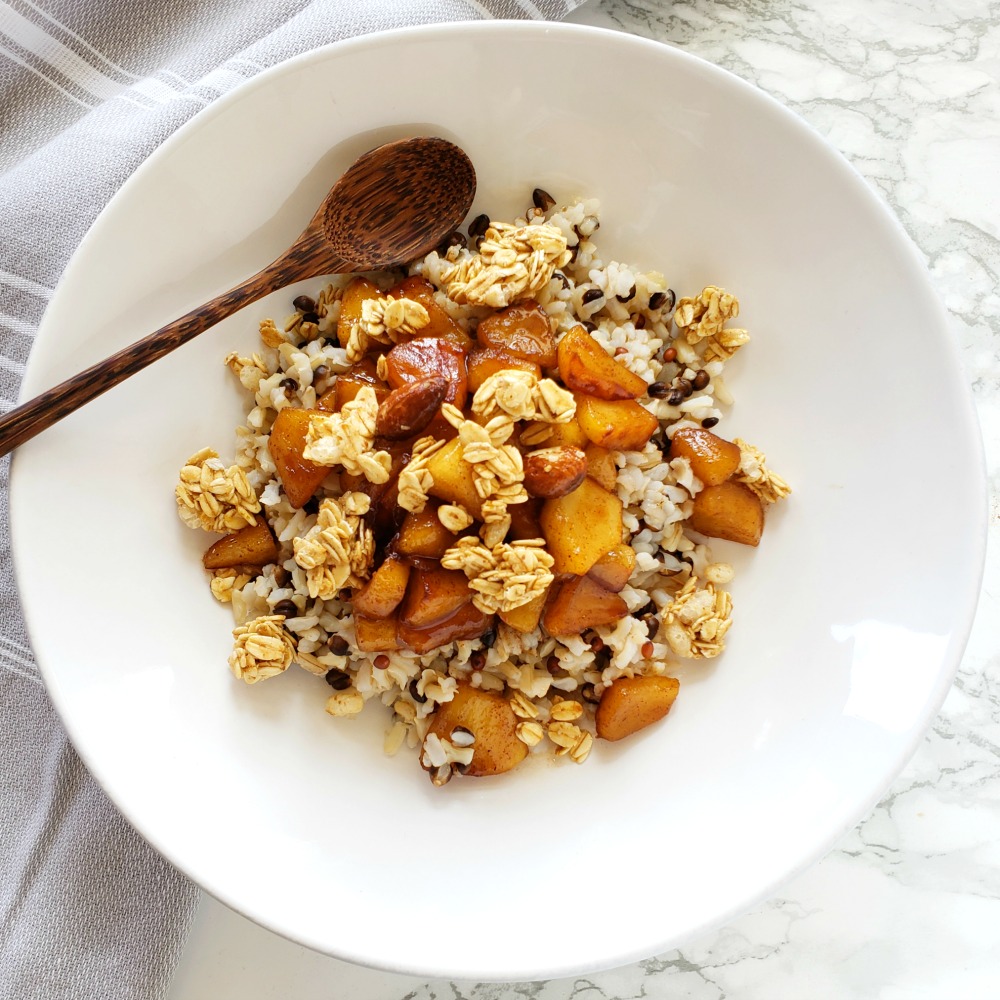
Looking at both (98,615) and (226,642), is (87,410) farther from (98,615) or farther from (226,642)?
(226,642)

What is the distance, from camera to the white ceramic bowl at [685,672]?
1.45m

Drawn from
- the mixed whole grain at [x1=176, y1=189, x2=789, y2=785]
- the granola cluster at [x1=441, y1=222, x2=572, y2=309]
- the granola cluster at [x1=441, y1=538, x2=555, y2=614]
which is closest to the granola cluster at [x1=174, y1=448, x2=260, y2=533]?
the mixed whole grain at [x1=176, y1=189, x2=789, y2=785]

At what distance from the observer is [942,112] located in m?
1.94

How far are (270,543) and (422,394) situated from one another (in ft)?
1.40

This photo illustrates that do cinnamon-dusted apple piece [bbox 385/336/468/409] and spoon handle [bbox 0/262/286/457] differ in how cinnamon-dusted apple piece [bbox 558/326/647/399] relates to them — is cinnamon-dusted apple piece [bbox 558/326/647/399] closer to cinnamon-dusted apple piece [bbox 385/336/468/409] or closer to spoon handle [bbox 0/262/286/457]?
cinnamon-dusted apple piece [bbox 385/336/468/409]

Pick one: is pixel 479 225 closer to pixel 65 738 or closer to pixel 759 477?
pixel 759 477

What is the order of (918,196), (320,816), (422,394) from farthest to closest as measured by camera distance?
(918,196) → (320,816) → (422,394)

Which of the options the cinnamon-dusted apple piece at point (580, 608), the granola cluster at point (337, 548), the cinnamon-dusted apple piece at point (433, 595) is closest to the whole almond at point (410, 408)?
the granola cluster at point (337, 548)

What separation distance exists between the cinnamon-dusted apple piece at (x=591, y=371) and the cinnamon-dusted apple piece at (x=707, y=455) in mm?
131

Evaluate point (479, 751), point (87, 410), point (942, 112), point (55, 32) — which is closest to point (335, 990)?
point (479, 751)

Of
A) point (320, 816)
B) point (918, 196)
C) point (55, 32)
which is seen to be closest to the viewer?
point (320, 816)

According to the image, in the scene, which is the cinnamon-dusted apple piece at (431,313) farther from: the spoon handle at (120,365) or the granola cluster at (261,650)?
the granola cluster at (261,650)

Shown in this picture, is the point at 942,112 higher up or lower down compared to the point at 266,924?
higher up

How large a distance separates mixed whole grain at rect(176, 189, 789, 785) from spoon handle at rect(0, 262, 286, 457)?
0.11 meters
